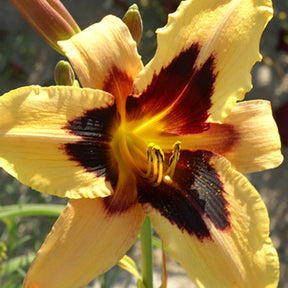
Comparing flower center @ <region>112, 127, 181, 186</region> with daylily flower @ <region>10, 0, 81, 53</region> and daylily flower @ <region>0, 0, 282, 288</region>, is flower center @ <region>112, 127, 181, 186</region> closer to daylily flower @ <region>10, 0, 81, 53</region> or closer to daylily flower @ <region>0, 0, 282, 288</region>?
daylily flower @ <region>0, 0, 282, 288</region>

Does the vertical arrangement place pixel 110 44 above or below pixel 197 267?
above

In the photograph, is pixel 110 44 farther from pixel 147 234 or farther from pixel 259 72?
pixel 259 72

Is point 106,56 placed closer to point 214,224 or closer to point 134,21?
point 134,21

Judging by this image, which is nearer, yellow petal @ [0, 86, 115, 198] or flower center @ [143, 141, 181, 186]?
yellow petal @ [0, 86, 115, 198]

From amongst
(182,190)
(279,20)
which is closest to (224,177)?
(182,190)

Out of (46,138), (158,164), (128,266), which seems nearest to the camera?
(46,138)

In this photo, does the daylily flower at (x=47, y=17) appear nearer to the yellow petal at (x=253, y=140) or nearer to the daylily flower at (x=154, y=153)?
the daylily flower at (x=154, y=153)

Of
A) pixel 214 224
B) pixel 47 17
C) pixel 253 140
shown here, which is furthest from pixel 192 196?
pixel 47 17

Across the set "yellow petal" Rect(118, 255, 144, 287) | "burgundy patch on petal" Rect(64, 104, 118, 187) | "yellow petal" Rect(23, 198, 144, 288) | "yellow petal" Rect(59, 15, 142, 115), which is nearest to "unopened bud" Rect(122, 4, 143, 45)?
"yellow petal" Rect(59, 15, 142, 115)
